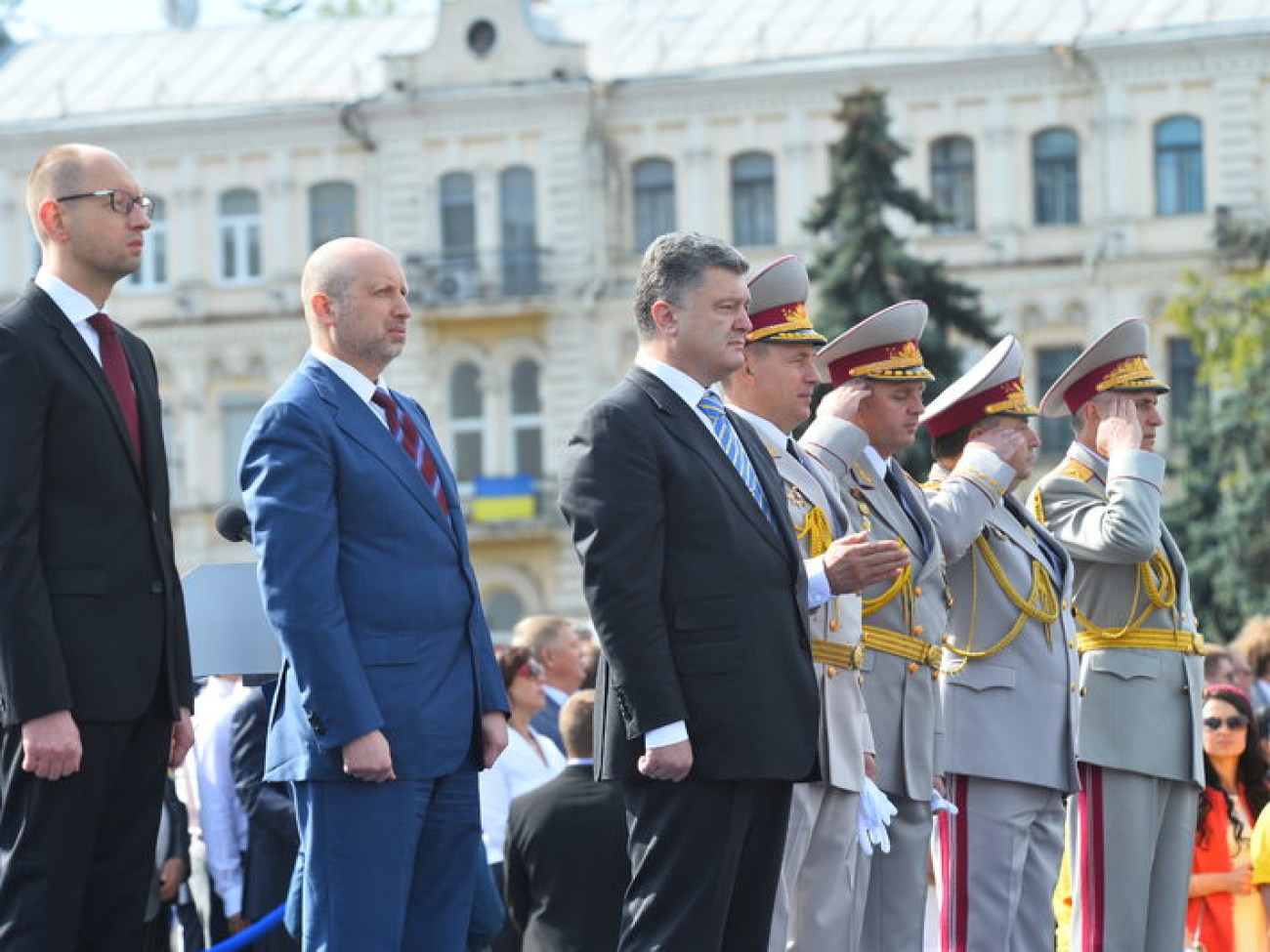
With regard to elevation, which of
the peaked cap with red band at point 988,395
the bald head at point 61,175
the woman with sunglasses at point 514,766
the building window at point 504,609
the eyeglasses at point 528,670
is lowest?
the building window at point 504,609

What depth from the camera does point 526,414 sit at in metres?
44.7

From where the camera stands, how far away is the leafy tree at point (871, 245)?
1353 inches

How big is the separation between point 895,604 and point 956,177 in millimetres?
35473

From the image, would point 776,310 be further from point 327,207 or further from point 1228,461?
point 327,207

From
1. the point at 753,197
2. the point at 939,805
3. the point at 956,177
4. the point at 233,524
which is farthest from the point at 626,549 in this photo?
the point at 753,197

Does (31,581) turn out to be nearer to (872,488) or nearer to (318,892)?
(318,892)

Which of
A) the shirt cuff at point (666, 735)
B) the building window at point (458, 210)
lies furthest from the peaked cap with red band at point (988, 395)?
the building window at point (458, 210)

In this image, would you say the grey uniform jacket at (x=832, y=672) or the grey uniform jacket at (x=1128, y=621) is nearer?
the grey uniform jacket at (x=832, y=672)

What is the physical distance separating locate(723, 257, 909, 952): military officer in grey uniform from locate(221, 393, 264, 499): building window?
38569 mm

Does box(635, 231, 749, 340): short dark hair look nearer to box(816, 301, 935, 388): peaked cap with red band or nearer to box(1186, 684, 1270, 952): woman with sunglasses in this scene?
box(816, 301, 935, 388): peaked cap with red band

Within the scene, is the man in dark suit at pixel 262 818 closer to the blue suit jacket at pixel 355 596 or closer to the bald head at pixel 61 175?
the blue suit jacket at pixel 355 596

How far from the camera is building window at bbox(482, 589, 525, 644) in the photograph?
4359cm

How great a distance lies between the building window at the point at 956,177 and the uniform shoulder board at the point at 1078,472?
33865mm

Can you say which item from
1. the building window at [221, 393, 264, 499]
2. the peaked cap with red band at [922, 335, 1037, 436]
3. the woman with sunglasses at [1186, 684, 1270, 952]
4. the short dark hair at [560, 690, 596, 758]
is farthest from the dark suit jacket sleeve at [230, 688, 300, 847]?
the building window at [221, 393, 264, 499]
